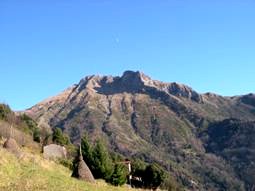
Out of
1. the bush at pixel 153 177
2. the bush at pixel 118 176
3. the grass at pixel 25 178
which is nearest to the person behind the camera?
the grass at pixel 25 178

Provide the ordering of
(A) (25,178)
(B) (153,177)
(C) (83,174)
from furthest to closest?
(B) (153,177) → (C) (83,174) → (A) (25,178)

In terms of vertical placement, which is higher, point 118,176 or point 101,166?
point 101,166

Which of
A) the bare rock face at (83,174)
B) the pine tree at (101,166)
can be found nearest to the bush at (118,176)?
the pine tree at (101,166)

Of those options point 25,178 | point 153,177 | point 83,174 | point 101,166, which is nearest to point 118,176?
point 101,166

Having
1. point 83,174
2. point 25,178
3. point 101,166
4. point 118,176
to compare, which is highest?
point 101,166

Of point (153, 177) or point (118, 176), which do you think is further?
point (153, 177)

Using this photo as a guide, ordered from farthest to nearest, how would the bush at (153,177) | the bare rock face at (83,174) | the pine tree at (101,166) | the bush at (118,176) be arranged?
the bush at (153,177) < the bush at (118,176) < the pine tree at (101,166) < the bare rock face at (83,174)

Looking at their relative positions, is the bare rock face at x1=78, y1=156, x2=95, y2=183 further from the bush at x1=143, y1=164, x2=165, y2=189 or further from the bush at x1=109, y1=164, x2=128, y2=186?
the bush at x1=143, y1=164, x2=165, y2=189

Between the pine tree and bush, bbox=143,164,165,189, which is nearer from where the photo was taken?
the pine tree

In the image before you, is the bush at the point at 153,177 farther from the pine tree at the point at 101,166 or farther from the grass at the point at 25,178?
the grass at the point at 25,178

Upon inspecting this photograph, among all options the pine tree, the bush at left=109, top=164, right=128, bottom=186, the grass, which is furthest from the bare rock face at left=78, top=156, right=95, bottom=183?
the bush at left=109, top=164, right=128, bottom=186

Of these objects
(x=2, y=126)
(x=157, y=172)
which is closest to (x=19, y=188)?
(x=2, y=126)

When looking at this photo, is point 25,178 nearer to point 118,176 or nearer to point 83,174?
point 83,174

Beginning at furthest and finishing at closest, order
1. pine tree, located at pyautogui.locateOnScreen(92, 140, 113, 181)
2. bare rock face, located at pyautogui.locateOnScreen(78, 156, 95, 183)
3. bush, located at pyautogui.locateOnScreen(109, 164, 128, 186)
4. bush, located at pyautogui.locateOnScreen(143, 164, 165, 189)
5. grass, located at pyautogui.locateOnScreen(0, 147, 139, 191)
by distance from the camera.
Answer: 1. bush, located at pyautogui.locateOnScreen(143, 164, 165, 189)
2. bush, located at pyautogui.locateOnScreen(109, 164, 128, 186)
3. pine tree, located at pyautogui.locateOnScreen(92, 140, 113, 181)
4. bare rock face, located at pyautogui.locateOnScreen(78, 156, 95, 183)
5. grass, located at pyautogui.locateOnScreen(0, 147, 139, 191)
